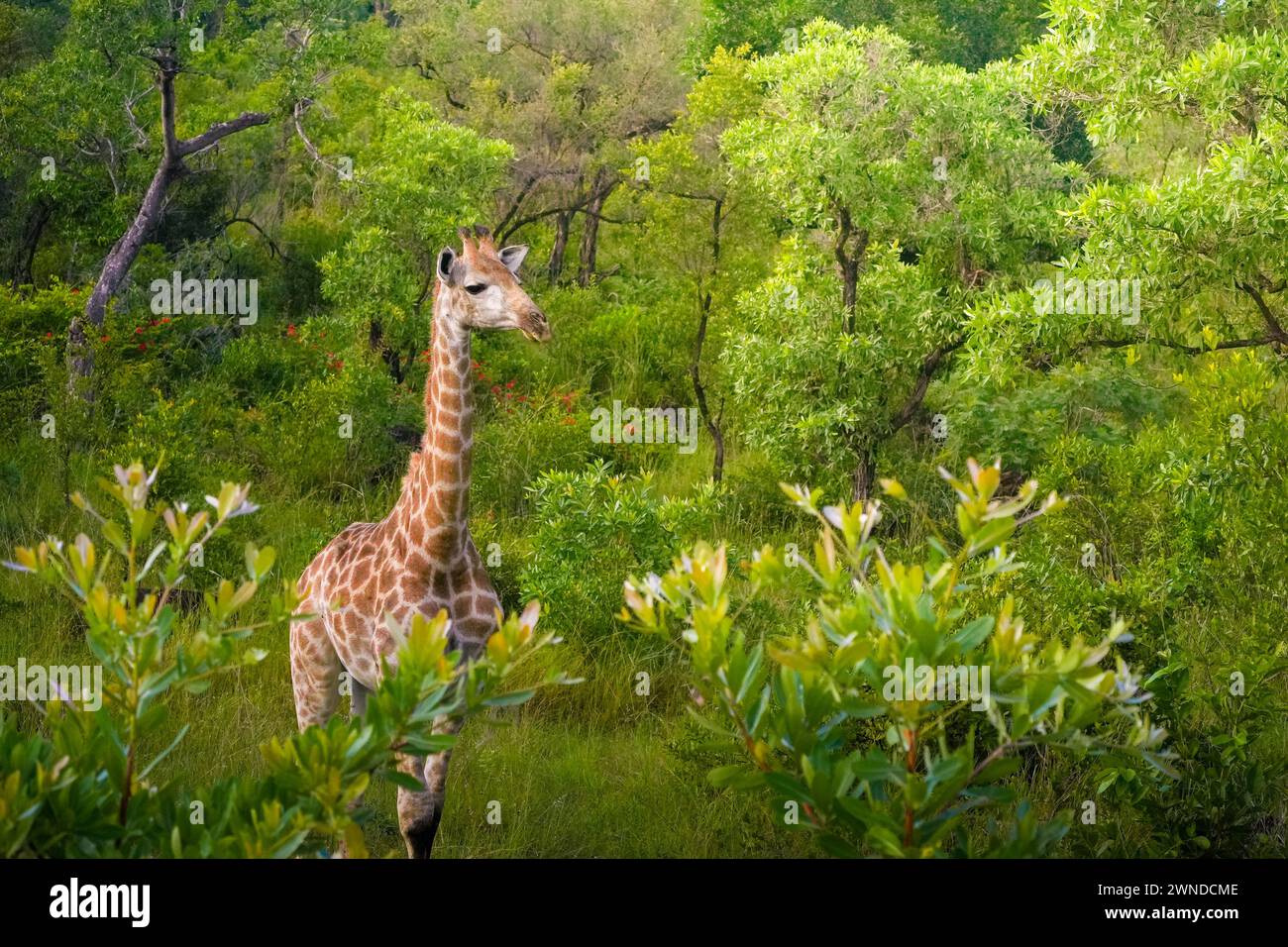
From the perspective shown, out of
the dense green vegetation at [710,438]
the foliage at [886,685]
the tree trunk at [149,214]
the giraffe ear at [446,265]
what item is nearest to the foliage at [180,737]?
the dense green vegetation at [710,438]

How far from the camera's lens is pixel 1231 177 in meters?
7.47

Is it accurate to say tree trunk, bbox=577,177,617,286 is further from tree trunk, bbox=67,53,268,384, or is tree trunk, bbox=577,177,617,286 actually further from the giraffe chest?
the giraffe chest

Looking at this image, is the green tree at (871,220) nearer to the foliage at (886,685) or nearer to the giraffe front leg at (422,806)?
the giraffe front leg at (422,806)

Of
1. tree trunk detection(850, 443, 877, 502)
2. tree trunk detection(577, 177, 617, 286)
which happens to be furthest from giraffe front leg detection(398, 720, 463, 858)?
tree trunk detection(577, 177, 617, 286)

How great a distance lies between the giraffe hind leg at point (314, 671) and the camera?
6387mm

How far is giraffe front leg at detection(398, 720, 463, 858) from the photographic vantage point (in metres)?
5.72

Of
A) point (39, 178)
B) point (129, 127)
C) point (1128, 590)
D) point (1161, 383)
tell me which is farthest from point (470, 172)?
point (1128, 590)

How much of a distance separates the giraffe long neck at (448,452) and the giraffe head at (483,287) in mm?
90

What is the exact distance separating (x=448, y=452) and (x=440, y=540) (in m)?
0.36

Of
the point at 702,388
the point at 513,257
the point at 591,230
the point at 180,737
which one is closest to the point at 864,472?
the point at 702,388

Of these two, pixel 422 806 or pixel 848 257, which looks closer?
pixel 422 806

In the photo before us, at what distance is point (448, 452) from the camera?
5.83 metres

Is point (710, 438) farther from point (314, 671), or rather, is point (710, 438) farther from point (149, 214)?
point (314, 671)

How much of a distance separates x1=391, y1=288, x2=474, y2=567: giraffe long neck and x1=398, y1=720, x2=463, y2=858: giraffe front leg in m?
0.80
